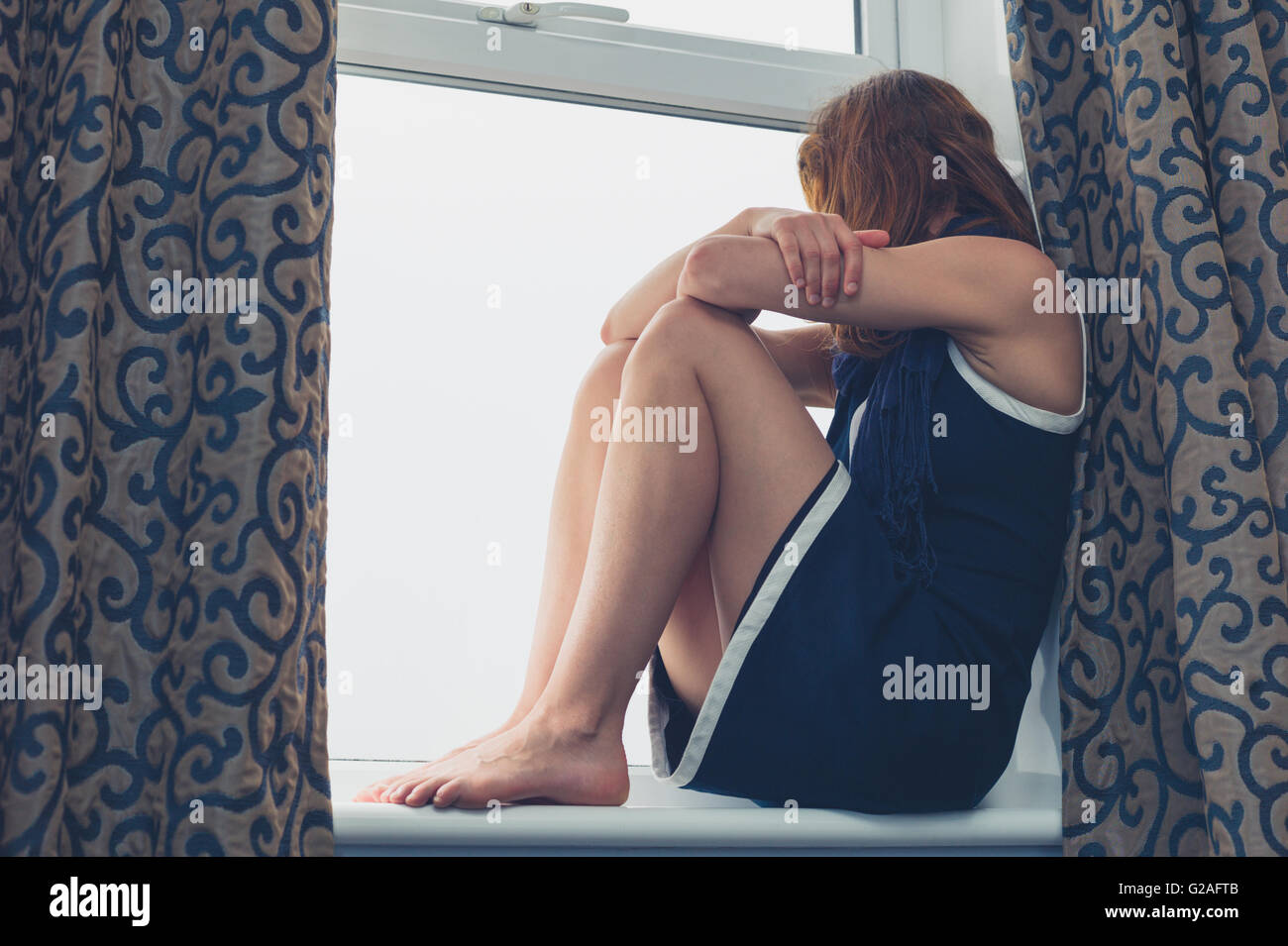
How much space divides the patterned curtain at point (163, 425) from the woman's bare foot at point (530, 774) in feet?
0.32

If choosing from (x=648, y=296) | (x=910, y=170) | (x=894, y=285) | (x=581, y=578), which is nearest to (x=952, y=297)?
(x=894, y=285)

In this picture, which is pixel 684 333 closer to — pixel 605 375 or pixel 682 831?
pixel 605 375

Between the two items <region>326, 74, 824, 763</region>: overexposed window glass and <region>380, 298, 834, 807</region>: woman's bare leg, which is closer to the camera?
<region>380, 298, 834, 807</region>: woman's bare leg

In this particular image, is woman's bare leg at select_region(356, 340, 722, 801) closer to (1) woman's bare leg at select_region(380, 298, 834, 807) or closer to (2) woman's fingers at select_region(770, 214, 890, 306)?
(1) woman's bare leg at select_region(380, 298, 834, 807)

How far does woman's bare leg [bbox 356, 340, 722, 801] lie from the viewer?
1.02m

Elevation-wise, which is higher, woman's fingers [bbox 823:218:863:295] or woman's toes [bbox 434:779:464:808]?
woman's fingers [bbox 823:218:863:295]

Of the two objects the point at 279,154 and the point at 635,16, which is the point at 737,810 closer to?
the point at 279,154

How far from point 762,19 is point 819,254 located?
0.61m

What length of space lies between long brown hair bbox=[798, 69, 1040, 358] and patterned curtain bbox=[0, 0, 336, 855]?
1.79ft

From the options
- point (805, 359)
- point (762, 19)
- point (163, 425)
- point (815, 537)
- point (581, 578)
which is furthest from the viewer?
point (762, 19)

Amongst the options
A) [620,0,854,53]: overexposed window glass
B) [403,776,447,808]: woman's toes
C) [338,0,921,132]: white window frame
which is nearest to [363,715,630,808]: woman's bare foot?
[403,776,447,808]: woman's toes

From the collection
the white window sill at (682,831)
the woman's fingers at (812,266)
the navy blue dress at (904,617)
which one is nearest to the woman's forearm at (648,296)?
the woman's fingers at (812,266)

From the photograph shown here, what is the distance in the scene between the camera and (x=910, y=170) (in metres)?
1.11

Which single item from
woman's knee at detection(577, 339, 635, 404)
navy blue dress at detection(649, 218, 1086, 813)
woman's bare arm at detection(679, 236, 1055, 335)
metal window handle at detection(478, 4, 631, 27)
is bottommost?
navy blue dress at detection(649, 218, 1086, 813)
